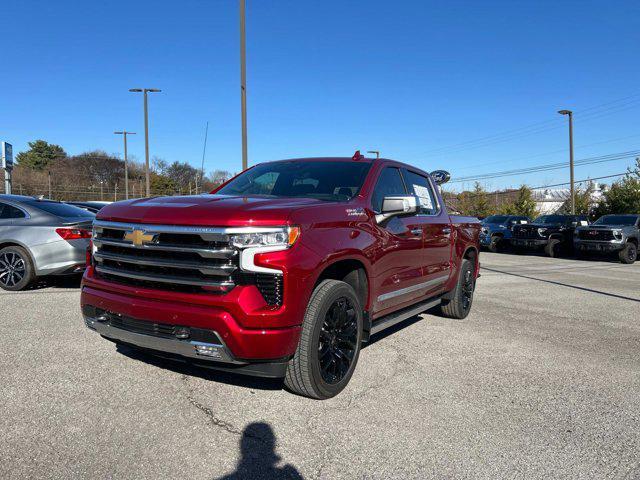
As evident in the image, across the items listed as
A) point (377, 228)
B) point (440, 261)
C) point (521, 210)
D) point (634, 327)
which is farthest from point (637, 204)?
point (377, 228)

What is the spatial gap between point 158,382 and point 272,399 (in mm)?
933

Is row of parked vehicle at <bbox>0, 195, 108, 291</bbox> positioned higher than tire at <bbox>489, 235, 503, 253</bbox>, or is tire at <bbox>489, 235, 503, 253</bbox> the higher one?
row of parked vehicle at <bbox>0, 195, 108, 291</bbox>

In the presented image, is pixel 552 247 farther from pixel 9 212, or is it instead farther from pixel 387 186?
pixel 9 212

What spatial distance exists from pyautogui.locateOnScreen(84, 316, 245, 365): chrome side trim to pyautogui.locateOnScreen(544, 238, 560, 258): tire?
17882mm

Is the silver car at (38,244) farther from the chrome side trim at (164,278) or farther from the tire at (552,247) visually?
the tire at (552,247)

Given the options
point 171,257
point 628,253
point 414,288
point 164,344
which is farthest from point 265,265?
point 628,253

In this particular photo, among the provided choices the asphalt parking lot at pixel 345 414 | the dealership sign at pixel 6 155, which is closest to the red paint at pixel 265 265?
the asphalt parking lot at pixel 345 414

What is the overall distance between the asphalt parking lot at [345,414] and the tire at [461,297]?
85 cm

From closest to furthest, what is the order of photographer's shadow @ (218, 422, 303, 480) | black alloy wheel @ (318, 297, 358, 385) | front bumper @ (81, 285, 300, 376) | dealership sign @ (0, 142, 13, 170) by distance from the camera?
photographer's shadow @ (218, 422, 303, 480) → front bumper @ (81, 285, 300, 376) → black alloy wheel @ (318, 297, 358, 385) → dealership sign @ (0, 142, 13, 170)

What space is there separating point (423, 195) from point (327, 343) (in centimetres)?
265

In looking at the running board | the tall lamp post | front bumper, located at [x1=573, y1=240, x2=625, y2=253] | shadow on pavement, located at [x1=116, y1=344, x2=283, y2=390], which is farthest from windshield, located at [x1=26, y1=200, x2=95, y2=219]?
front bumper, located at [x1=573, y1=240, x2=625, y2=253]

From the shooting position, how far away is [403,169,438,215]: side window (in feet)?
17.1

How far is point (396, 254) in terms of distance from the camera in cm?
427

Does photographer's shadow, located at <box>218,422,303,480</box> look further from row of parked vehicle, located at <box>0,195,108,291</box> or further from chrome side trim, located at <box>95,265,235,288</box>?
row of parked vehicle, located at <box>0,195,108,291</box>
